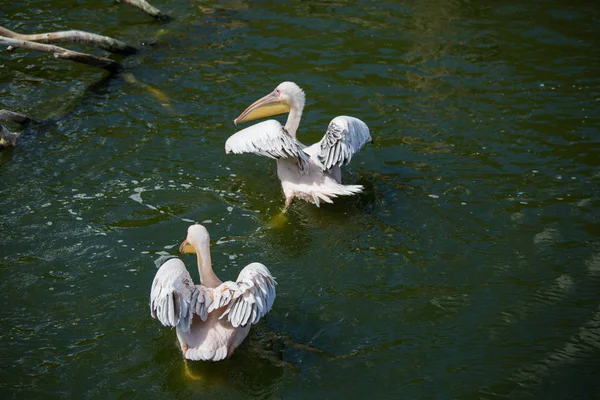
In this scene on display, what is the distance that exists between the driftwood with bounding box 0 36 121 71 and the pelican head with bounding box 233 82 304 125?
91.8 inches

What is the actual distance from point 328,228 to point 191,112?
7.70 feet

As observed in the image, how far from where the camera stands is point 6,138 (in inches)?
262

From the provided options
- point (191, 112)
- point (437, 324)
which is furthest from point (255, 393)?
point (191, 112)

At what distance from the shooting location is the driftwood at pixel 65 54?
7.02 meters

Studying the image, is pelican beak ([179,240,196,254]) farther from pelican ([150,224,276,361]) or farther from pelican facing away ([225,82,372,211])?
pelican facing away ([225,82,372,211])

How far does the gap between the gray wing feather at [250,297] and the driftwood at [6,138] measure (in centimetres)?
358

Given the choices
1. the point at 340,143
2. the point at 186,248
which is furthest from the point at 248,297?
the point at 340,143

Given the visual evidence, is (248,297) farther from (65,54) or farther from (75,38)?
(75,38)

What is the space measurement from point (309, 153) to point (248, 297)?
219 centimetres

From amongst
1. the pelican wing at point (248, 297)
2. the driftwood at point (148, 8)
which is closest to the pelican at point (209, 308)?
the pelican wing at point (248, 297)

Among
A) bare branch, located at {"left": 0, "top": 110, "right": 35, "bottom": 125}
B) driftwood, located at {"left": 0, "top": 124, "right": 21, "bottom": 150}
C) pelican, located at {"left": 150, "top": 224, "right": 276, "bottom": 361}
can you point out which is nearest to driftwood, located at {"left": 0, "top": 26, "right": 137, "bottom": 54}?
bare branch, located at {"left": 0, "top": 110, "right": 35, "bottom": 125}

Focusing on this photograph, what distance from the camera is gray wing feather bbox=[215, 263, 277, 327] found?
4.05m

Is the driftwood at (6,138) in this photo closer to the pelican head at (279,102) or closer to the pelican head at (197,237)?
the pelican head at (279,102)

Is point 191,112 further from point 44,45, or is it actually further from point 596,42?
point 596,42
